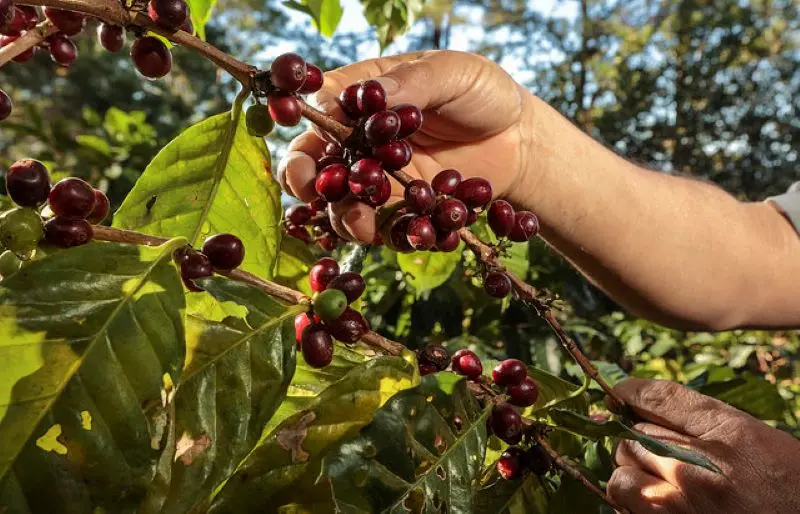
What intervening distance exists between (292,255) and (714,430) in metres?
0.74

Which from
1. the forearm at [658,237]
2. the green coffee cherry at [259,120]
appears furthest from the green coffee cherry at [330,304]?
the forearm at [658,237]

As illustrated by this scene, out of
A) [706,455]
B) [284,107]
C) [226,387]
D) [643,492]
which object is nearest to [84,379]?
[226,387]

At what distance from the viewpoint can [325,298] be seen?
1.99ft

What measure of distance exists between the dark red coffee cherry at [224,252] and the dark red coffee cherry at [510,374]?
0.36 metres

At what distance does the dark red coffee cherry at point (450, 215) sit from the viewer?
74 centimetres

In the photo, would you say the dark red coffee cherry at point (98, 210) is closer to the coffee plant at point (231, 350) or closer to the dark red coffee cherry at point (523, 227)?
the coffee plant at point (231, 350)

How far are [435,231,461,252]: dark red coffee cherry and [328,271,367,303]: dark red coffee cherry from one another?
14cm

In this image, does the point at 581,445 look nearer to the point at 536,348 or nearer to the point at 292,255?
Answer: the point at 292,255

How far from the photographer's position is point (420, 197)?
75 cm

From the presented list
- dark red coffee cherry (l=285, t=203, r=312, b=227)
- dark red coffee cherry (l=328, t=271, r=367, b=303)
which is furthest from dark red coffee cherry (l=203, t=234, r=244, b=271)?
dark red coffee cherry (l=285, t=203, r=312, b=227)

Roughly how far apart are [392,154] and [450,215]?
3.8 inches

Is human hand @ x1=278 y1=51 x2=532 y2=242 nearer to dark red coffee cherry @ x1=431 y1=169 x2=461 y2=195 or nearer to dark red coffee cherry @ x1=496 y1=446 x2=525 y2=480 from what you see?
dark red coffee cherry @ x1=431 y1=169 x2=461 y2=195

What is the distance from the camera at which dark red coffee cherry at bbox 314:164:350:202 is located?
0.81 meters

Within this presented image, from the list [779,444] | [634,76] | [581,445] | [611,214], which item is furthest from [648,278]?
[634,76]
